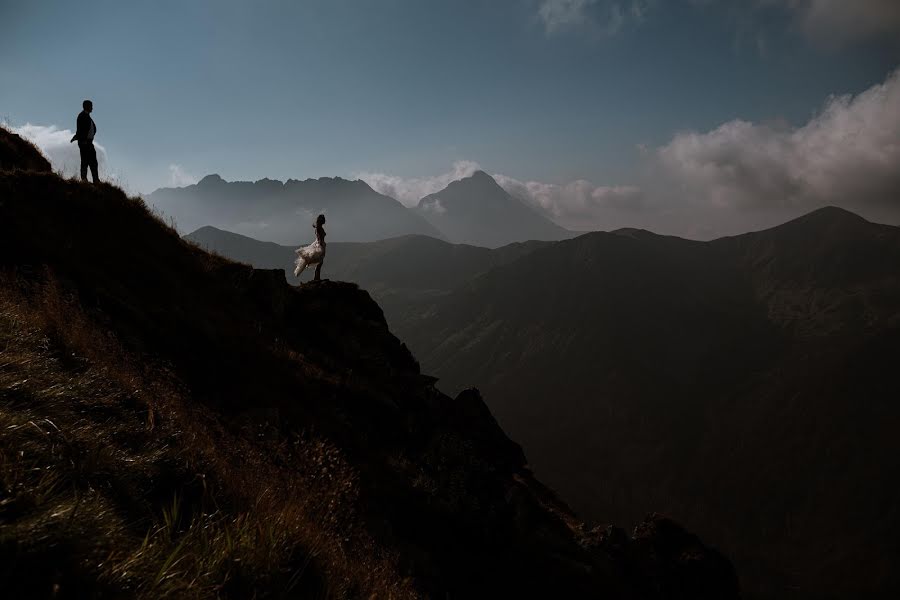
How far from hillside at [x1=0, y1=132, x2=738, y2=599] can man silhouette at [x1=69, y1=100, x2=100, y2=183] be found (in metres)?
1.27

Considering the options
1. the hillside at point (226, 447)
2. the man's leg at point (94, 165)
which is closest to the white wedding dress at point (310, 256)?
the hillside at point (226, 447)

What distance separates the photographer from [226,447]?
251 inches

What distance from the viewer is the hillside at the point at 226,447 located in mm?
2877

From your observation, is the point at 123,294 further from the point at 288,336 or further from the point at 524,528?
the point at 524,528

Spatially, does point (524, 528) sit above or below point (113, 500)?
below

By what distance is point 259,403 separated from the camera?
39.2ft

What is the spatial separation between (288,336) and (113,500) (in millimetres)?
15581

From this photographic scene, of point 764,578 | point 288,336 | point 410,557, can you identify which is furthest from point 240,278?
point 764,578

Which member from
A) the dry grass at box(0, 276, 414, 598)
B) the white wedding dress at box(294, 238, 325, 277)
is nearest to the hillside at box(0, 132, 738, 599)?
the dry grass at box(0, 276, 414, 598)

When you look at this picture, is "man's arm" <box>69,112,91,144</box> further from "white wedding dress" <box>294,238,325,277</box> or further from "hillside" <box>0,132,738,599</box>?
"white wedding dress" <box>294,238,325,277</box>

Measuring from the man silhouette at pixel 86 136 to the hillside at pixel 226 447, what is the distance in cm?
Answer: 127

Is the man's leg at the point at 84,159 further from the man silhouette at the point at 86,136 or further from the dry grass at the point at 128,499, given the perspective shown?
the dry grass at the point at 128,499

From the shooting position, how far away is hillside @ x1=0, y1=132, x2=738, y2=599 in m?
2.88

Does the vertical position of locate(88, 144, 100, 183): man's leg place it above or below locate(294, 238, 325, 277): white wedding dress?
above
